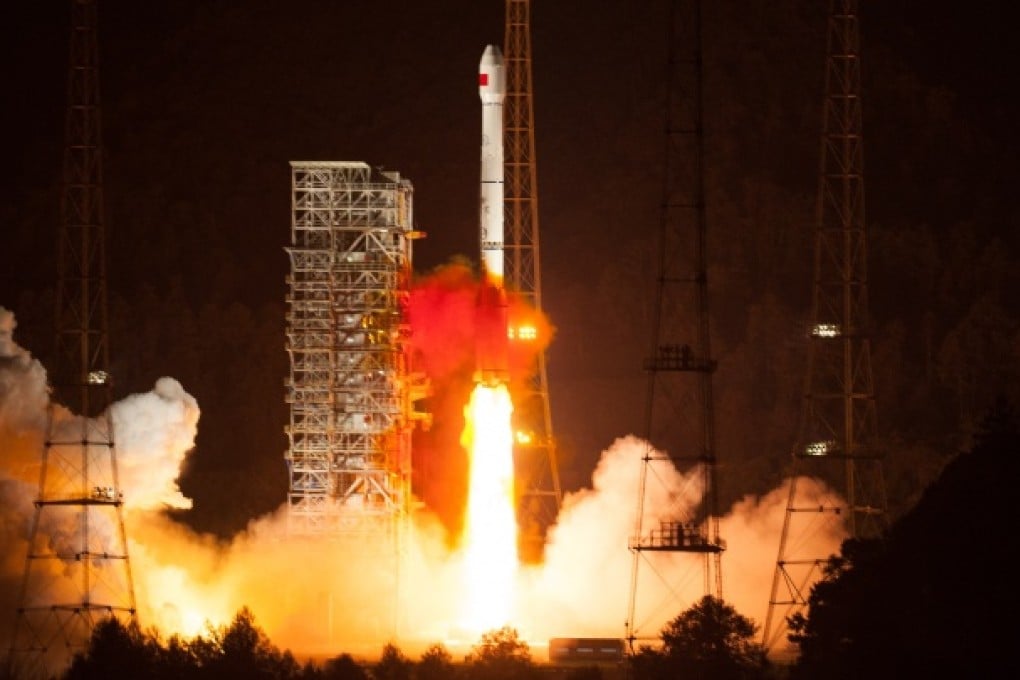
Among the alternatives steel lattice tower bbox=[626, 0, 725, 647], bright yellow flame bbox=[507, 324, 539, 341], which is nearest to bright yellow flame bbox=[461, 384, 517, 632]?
bright yellow flame bbox=[507, 324, 539, 341]

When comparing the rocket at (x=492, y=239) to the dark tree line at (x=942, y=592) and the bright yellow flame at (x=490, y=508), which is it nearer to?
the bright yellow flame at (x=490, y=508)

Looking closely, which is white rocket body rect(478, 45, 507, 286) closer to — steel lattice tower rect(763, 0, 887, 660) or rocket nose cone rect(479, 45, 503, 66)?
rocket nose cone rect(479, 45, 503, 66)

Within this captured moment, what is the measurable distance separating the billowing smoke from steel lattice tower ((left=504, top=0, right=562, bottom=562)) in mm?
1363

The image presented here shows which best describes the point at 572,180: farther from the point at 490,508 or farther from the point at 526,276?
the point at 490,508

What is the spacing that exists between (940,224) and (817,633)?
4919cm

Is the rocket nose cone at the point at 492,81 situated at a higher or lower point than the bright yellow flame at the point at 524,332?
higher

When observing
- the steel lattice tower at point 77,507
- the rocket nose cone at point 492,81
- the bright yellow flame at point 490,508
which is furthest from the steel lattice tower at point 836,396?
the steel lattice tower at point 77,507

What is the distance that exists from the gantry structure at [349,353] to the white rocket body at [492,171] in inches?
85.3

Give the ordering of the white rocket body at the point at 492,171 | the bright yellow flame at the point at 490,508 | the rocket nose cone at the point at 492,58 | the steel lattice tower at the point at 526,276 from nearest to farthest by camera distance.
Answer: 1. the white rocket body at the point at 492,171
2. the rocket nose cone at the point at 492,58
3. the bright yellow flame at the point at 490,508
4. the steel lattice tower at the point at 526,276

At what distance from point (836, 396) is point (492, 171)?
43.3 ft

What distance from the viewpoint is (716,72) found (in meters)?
106

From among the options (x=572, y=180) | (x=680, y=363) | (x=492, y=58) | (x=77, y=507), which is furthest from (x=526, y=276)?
(x=572, y=180)

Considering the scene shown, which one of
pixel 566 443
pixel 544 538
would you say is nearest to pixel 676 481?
pixel 544 538

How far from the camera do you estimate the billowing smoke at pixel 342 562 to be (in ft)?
229
